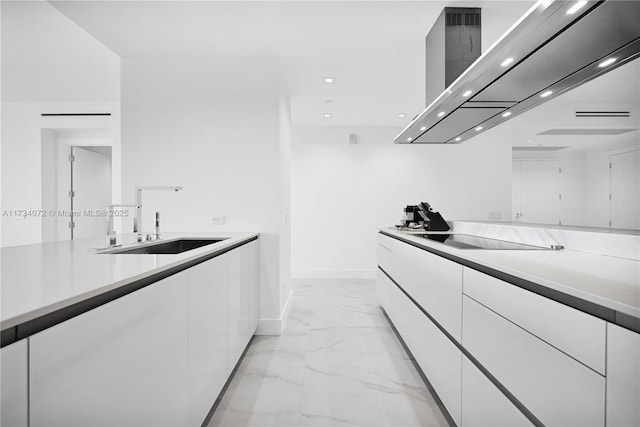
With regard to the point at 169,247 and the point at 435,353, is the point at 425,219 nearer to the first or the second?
the point at 435,353

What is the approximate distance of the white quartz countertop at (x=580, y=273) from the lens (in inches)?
28.6

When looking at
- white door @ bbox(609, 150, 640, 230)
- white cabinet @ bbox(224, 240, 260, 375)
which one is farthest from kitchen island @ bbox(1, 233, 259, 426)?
Result: white door @ bbox(609, 150, 640, 230)

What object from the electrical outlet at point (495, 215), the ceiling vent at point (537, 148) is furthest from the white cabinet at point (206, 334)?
the ceiling vent at point (537, 148)

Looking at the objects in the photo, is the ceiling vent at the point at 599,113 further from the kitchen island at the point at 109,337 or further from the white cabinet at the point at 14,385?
the white cabinet at the point at 14,385

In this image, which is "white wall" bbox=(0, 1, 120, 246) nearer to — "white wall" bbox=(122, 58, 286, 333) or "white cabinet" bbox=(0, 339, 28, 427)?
"white wall" bbox=(122, 58, 286, 333)

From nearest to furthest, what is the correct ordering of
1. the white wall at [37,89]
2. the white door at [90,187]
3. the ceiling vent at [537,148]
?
1. the white wall at [37,89]
2. the white door at [90,187]
3. the ceiling vent at [537,148]

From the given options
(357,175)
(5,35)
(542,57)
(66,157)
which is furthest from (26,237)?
(542,57)

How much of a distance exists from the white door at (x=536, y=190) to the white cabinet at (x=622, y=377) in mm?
7027

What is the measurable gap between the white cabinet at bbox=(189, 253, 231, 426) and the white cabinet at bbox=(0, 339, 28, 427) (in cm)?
78

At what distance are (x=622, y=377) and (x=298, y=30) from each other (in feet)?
9.11

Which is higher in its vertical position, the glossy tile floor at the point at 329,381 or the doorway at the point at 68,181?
the doorway at the point at 68,181

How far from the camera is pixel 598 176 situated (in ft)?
22.6

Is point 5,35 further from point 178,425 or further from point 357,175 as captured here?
point 357,175

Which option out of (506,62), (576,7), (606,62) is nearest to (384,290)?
(506,62)
